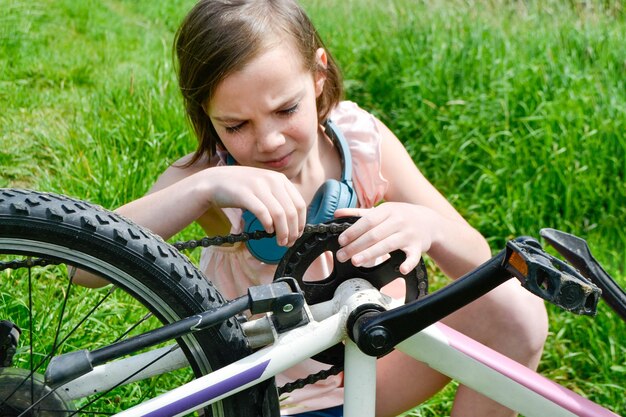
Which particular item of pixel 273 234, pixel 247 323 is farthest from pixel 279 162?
pixel 247 323

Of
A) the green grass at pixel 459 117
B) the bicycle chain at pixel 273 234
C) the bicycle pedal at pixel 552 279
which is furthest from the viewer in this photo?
the green grass at pixel 459 117

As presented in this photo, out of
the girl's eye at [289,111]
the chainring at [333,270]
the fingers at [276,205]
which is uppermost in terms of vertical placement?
the girl's eye at [289,111]

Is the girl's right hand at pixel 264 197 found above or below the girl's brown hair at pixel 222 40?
below

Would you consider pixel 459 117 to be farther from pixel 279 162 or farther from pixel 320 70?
pixel 279 162

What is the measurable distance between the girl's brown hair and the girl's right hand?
13.4 inches

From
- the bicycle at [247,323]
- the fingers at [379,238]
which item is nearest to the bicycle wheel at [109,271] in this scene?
the bicycle at [247,323]

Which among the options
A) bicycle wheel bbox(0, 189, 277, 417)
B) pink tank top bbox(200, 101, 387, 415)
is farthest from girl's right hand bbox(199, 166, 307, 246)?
pink tank top bbox(200, 101, 387, 415)

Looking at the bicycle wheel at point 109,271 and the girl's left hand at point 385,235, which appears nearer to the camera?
the bicycle wheel at point 109,271

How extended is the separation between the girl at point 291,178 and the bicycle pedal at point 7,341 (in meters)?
0.30

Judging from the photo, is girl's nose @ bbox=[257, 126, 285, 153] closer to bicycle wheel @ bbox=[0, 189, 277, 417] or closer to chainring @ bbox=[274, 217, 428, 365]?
chainring @ bbox=[274, 217, 428, 365]

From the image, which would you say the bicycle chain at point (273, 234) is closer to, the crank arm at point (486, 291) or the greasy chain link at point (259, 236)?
the greasy chain link at point (259, 236)

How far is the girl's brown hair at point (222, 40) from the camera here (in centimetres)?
187

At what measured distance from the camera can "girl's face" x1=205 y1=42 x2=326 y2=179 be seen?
72.9 inches

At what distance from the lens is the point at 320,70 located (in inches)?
84.7
